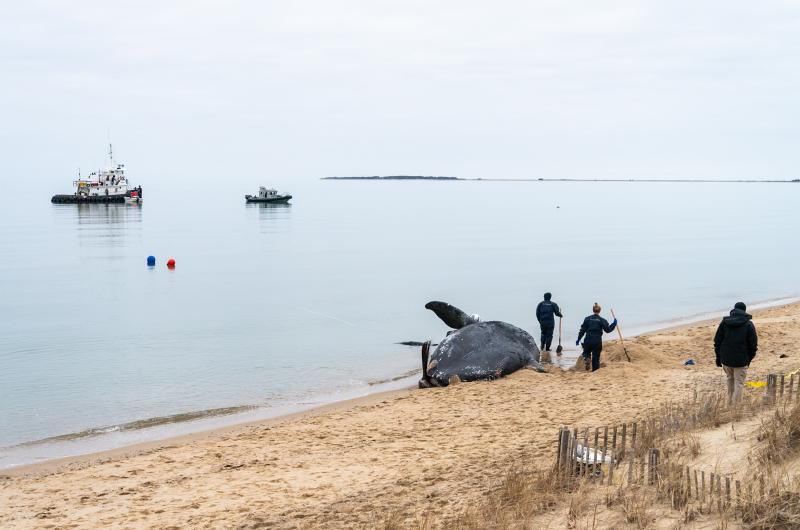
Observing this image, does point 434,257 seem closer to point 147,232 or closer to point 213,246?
point 213,246

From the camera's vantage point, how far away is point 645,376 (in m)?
16.3

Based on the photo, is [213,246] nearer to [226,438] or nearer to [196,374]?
[196,374]

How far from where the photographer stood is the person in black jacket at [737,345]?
11.8 metres

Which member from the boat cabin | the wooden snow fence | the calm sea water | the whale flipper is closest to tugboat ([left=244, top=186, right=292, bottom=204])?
the boat cabin

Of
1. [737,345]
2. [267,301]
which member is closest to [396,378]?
[737,345]

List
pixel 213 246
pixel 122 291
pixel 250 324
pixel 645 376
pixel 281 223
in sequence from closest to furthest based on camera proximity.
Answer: pixel 645 376 → pixel 250 324 → pixel 122 291 → pixel 213 246 → pixel 281 223

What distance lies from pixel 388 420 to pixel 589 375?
4960 millimetres

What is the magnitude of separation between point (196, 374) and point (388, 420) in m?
7.66

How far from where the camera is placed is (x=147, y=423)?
1587 cm

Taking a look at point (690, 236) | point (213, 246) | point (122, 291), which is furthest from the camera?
point (690, 236)

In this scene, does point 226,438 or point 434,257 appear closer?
point 226,438

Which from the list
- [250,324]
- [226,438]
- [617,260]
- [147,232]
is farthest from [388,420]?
[147,232]

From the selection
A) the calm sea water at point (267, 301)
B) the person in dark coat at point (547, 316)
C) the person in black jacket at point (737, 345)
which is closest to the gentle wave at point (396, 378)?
the calm sea water at point (267, 301)

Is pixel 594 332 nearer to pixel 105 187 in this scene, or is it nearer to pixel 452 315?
pixel 452 315
